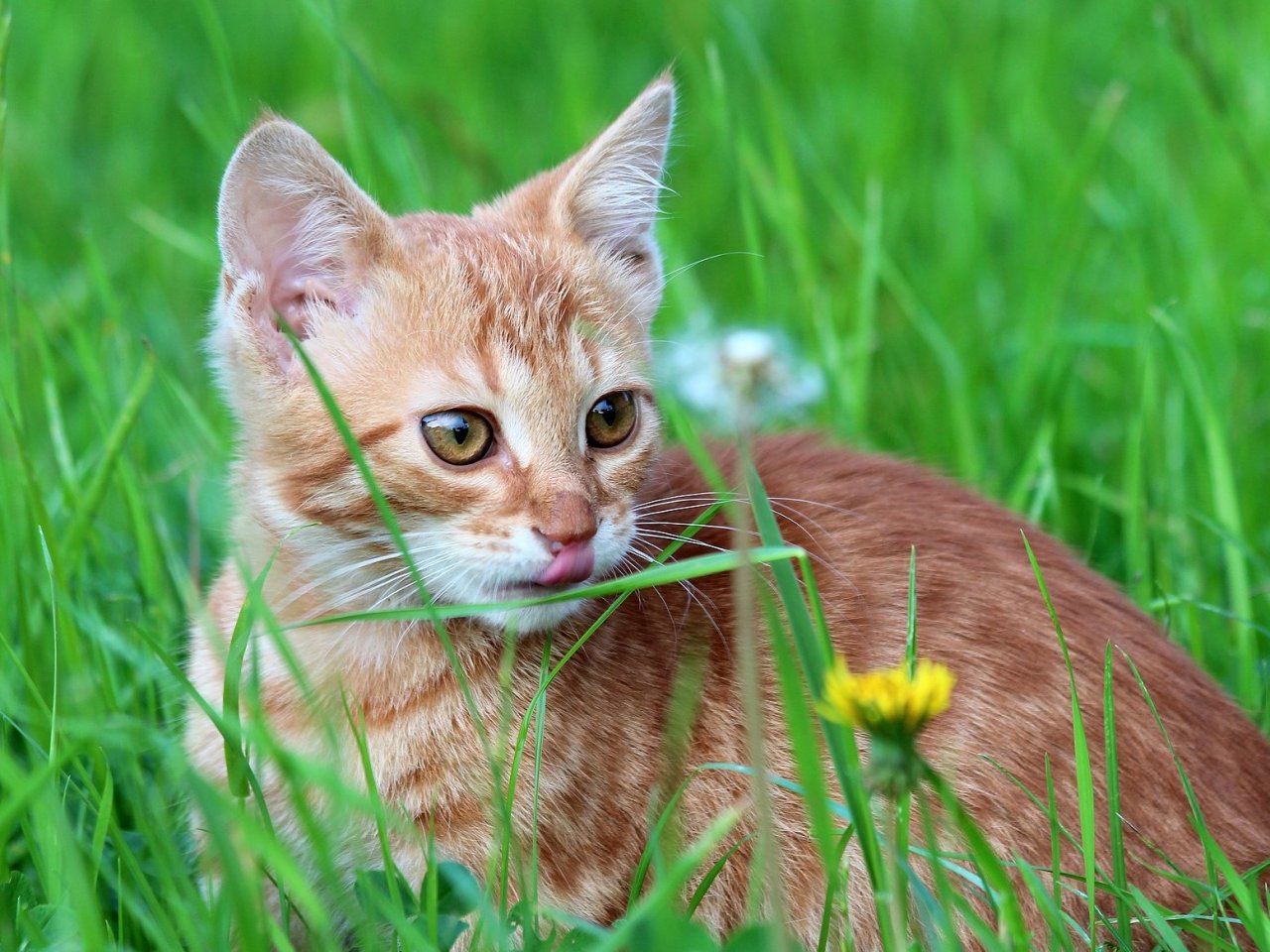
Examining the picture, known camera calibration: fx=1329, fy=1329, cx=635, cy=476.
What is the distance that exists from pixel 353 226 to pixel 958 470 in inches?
67.6

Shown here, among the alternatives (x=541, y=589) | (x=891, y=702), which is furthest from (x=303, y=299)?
(x=891, y=702)

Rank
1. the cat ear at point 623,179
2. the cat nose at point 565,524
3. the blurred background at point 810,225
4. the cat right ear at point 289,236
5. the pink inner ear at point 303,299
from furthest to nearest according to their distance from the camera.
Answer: the blurred background at point 810,225, the cat ear at point 623,179, the pink inner ear at point 303,299, the cat right ear at point 289,236, the cat nose at point 565,524

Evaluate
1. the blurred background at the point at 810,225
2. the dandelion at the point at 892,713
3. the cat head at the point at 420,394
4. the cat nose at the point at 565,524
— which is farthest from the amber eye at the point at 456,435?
the dandelion at the point at 892,713

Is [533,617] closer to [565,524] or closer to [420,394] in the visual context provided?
[565,524]

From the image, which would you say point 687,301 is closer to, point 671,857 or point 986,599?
point 986,599

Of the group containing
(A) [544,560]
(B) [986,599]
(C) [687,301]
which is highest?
(C) [687,301]

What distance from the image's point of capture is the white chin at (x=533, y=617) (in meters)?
2.03

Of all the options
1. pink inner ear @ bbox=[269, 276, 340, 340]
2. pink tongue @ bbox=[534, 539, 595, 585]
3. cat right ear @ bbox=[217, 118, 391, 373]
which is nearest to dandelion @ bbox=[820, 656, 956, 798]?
pink tongue @ bbox=[534, 539, 595, 585]

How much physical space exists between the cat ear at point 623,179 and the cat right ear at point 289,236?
1.33 feet

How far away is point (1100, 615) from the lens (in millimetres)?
2180

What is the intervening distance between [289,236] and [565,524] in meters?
0.67

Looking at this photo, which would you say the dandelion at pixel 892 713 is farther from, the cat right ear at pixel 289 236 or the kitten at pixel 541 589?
the cat right ear at pixel 289 236

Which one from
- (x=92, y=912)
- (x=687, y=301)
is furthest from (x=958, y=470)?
(x=92, y=912)

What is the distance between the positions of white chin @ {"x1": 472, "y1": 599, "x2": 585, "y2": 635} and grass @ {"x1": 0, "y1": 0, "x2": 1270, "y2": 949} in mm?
230
